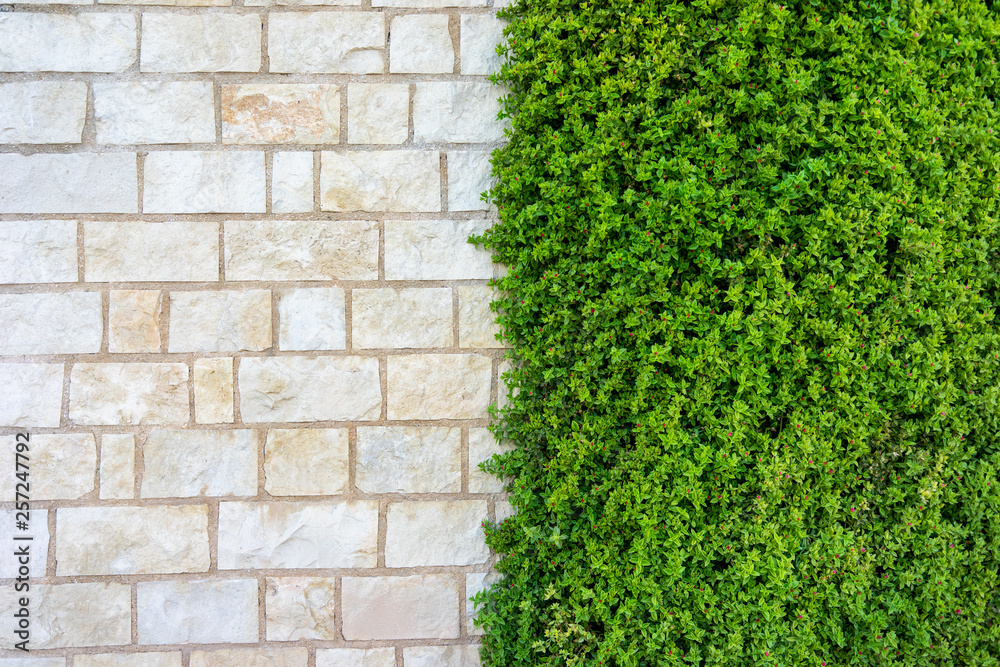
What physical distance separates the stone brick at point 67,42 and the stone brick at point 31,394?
118 cm

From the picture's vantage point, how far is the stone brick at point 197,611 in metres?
2.40

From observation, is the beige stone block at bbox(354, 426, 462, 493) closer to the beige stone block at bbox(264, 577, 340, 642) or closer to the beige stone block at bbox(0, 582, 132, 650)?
the beige stone block at bbox(264, 577, 340, 642)

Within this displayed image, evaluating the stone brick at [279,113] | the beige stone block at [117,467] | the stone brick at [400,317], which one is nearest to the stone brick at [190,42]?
the stone brick at [279,113]

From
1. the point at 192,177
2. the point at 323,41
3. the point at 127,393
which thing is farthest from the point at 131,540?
the point at 323,41

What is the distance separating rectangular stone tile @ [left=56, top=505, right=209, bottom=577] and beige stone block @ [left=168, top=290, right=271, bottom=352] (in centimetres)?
66

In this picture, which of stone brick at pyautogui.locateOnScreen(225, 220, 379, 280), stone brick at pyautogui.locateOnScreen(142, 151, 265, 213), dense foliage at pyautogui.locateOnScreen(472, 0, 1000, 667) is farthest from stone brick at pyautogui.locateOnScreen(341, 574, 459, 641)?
stone brick at pyautogui.locateOnScreen(142, 151, 265, 213)

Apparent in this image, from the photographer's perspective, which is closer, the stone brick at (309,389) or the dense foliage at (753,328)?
the dense foliage at (753,328)

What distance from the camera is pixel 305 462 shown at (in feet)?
7.96

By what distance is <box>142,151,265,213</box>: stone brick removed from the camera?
2.39 m

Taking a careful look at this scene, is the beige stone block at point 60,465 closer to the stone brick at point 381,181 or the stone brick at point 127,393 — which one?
the stone brick at point 127,393

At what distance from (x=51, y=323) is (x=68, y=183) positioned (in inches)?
22.1

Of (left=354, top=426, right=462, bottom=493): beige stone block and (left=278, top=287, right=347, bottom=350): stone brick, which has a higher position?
(left=278, top=287, right=347, bottom=350): stone brick

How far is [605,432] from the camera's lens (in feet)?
7.72

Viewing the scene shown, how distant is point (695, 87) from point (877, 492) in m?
1.74
